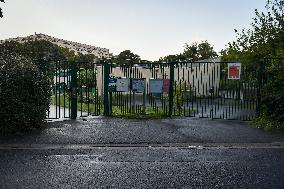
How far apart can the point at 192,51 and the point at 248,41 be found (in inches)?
1540

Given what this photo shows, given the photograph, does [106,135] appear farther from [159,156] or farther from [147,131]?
[159,156]

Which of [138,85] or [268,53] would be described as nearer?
[138,85]

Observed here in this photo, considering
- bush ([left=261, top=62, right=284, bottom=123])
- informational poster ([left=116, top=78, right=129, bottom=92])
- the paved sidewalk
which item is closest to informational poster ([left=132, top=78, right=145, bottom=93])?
informational poster ([left=116, top=78, right=129, bottom=92])

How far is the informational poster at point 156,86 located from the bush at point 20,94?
3829 millimetres

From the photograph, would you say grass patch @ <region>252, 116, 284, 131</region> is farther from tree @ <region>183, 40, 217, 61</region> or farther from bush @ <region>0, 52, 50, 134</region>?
tree @ <region>183, 40, 217, 61</region>

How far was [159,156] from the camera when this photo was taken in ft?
27.2

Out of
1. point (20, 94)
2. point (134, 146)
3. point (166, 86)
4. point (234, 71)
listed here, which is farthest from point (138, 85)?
point (134, 146)

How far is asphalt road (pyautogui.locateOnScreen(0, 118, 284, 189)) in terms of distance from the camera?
21.4 ft

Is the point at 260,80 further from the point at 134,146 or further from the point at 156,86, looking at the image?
the point at 134,146

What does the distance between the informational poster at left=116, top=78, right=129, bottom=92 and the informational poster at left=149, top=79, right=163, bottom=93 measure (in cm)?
89

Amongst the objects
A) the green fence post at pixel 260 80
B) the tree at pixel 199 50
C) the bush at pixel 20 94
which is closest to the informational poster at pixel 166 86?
the green fence post at pixel 260 80

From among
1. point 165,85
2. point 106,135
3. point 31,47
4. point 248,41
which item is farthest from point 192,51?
point 106,135

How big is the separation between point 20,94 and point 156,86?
5.00m

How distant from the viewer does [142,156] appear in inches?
325
